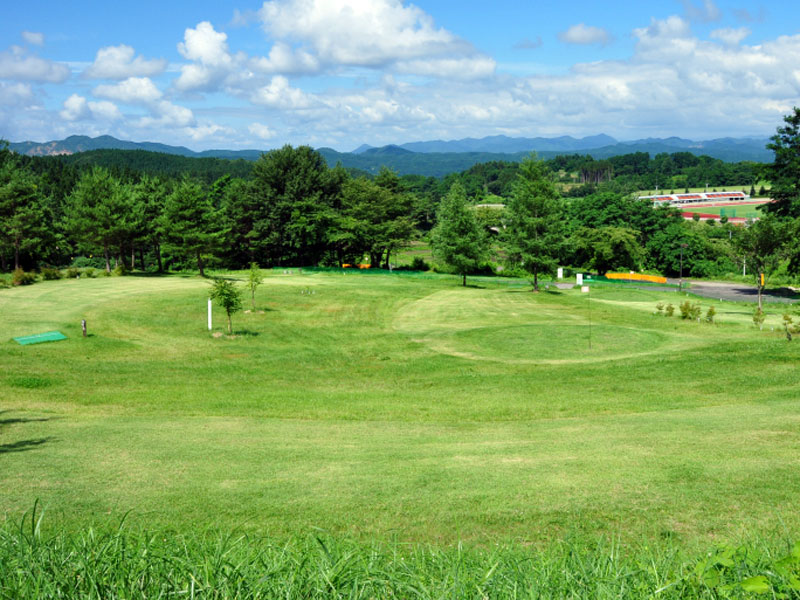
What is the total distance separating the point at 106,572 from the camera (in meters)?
4.08

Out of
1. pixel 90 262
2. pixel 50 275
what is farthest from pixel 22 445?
pixel 90 262

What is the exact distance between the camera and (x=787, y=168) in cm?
6134

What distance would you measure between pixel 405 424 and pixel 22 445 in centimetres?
878

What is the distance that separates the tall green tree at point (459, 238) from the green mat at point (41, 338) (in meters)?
39.0

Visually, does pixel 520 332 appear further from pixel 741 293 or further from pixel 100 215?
pixel 100 215

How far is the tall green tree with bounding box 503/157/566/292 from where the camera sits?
56.1m

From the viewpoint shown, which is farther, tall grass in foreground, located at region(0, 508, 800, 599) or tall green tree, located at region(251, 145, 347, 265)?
tall green tree, located at region(251, 145, 347, 265)

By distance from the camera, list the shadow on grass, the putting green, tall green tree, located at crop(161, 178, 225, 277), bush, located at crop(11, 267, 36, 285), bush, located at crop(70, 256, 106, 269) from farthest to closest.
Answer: bush, located at crop(70, 256, 106, 269)
tall green tree, located at crop(161, 178, 225, 277)
bush, located at crop(11, 267, 36, 285)
the putting green
the shadow on grass

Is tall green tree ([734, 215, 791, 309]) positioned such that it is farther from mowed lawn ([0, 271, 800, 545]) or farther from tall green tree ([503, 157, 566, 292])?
tall green tree ([503, 157, 566, 292])

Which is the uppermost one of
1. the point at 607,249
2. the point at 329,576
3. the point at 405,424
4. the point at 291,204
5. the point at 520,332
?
the point at 291,204

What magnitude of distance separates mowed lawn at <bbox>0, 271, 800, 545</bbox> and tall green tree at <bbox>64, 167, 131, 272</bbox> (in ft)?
76.6

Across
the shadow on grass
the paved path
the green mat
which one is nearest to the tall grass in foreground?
the shadow on grass

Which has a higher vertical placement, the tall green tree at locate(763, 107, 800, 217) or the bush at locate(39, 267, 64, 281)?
the tall green tree at locate(763, 107, 800, 217)

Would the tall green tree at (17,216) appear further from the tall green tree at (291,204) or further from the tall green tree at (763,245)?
the tall green tree at (763,245)
